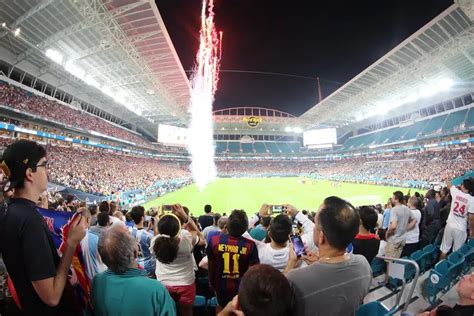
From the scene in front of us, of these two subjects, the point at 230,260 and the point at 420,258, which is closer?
the point at 230,260

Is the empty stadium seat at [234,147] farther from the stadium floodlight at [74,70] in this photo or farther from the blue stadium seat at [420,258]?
the blue stadium seat at [420,258]

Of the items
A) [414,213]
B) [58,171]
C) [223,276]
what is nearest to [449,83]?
[414,213]

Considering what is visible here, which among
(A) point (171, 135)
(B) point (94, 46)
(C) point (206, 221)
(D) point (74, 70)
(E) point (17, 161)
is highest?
(B) point (94, 46)

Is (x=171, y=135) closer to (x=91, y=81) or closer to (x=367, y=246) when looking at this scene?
(x=91, y=81)

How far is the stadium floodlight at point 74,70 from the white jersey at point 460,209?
106 feet

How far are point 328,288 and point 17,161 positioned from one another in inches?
97.4

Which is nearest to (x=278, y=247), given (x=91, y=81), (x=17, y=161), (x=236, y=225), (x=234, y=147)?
(x=236, y=225)

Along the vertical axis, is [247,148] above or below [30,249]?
above

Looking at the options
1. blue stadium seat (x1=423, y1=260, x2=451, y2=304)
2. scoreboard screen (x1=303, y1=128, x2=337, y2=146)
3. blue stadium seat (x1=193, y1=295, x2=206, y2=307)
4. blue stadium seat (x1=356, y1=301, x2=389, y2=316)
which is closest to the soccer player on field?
blue stadium seat (x1=193, y1=295, x2=206, y2=307)

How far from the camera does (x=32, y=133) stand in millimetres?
28828

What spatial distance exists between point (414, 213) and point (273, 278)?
21.9 ft

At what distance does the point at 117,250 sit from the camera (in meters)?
2.06

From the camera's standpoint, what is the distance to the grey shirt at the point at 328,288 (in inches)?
70.5

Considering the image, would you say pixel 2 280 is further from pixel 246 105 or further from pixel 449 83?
pixel 246 105
